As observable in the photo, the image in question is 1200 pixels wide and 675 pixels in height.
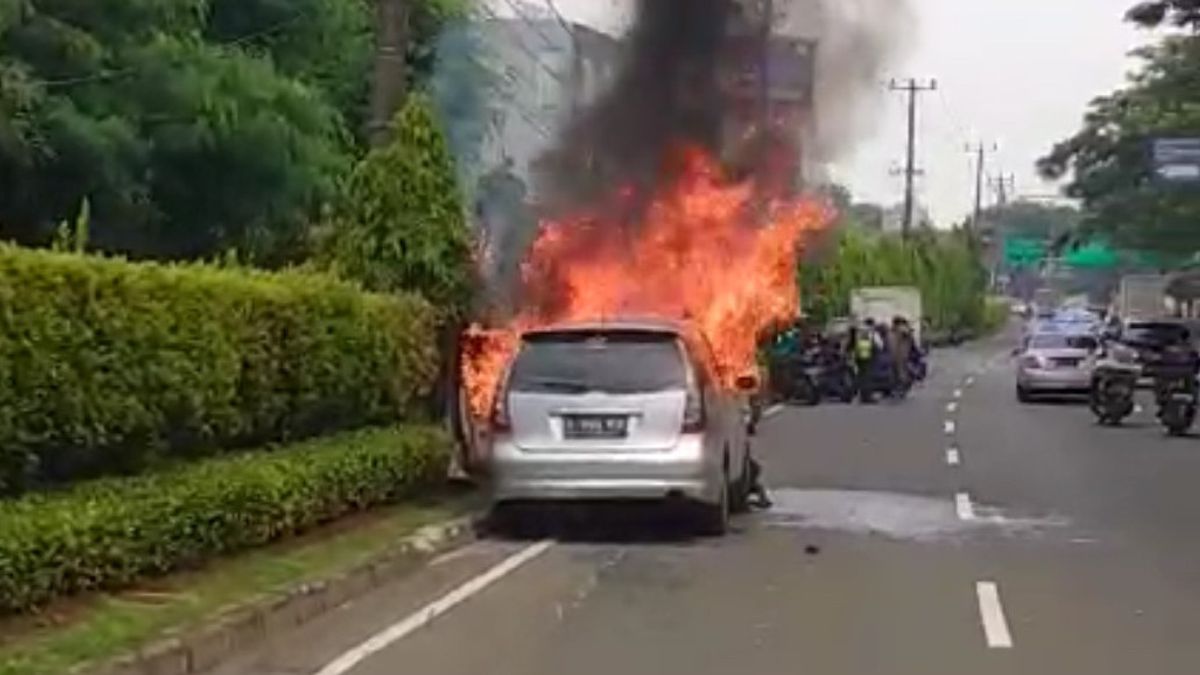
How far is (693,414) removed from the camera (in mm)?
16609

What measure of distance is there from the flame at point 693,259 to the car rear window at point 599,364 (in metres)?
8.42

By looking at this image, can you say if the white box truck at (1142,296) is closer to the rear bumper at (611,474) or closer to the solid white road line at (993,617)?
the rear bumper at (611,474)

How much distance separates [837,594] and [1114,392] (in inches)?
845

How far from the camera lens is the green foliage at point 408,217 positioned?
19.7 meters

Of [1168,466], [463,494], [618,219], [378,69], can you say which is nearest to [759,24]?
[618,219]

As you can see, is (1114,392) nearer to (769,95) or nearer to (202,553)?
(769,95)

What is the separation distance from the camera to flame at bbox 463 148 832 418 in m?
28.9

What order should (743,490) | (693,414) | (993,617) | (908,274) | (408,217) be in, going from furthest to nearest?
(908,274), (408,217), (743,490), (693,414), (993,617)

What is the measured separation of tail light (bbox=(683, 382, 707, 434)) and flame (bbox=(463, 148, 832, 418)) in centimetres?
887

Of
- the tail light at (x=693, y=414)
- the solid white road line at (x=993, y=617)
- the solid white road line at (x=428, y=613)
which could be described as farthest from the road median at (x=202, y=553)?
the solid white road line at (x=993, y=617)

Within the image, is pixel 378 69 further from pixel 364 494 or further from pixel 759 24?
pixel 759 24

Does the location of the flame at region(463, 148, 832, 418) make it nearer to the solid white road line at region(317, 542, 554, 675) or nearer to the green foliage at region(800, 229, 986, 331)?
the solid white road line at region(317, 542, 554, 675)

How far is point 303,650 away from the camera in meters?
11.4

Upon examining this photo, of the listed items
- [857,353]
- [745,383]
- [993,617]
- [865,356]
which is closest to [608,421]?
[745,383]
